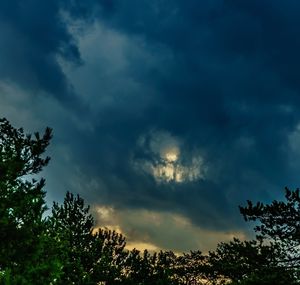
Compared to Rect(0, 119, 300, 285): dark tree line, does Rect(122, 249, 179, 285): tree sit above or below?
above

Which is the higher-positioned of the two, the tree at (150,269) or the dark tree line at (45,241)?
the tree at (150,269)

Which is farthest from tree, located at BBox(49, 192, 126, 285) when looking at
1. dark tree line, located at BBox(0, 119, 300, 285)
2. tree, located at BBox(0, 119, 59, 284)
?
tree, located at BBox(0, 119, 59, 284)

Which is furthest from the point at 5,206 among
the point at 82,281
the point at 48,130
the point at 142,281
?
the point at 142,281

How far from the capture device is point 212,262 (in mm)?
31969

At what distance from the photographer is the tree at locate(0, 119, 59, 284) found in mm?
21172

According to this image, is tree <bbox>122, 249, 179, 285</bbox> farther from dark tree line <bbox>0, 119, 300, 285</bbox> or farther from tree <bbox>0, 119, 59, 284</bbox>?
tree <bbox>0, 119, 59, 284</bbox>

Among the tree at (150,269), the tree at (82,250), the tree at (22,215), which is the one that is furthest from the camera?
the tree at (150,269)

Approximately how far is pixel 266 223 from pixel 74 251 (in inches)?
857

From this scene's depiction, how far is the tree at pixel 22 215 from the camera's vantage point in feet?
69.5

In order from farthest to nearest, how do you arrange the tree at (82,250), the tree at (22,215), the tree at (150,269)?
1. the tree at (150,269)
2. the tree at (82,250)
3. the tree at (22,215)

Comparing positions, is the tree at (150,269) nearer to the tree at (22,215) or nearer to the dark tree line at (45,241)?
the dark tree line at (45,241)

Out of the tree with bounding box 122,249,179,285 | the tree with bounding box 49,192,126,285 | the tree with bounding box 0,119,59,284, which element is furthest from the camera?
the tree with bounding box 122,249,179,285

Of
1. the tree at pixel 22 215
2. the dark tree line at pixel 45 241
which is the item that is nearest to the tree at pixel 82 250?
the dark tree line at pixel 45 241

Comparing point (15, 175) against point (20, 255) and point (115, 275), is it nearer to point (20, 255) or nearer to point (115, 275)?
point (20, 255)
